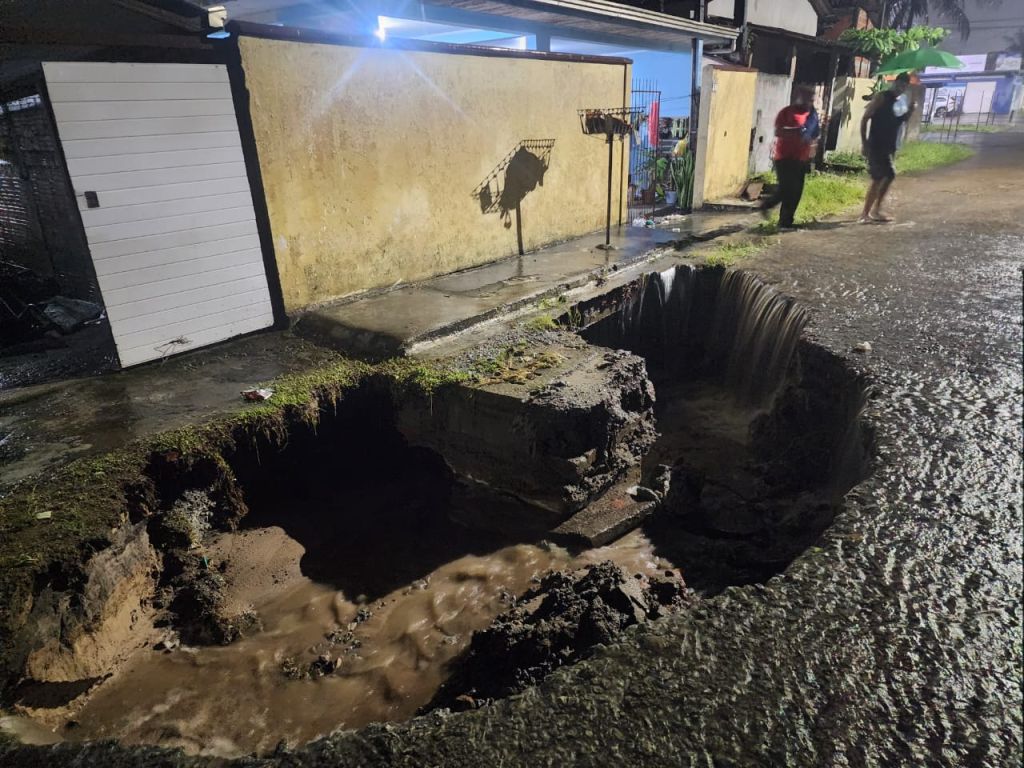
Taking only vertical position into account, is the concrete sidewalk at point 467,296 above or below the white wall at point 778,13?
below

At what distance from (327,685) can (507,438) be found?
216 centimetres

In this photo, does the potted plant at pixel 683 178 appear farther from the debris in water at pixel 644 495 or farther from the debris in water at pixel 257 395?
the debris in water at pixel 257 395

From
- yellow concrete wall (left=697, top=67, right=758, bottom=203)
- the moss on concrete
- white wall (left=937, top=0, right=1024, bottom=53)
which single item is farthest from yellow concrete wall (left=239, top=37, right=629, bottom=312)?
white wall (left=937, top=0, right=1024, bottom=53)

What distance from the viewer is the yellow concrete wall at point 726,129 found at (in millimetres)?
12352

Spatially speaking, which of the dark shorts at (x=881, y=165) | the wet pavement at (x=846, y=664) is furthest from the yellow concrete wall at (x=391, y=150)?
the wet pavement at (x=846, y=664)

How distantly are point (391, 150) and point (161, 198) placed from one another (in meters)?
2.53

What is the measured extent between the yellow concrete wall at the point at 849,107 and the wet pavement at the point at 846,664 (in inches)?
731

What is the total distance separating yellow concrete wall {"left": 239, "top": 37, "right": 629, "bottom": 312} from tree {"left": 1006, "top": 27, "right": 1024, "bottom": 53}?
50.1m

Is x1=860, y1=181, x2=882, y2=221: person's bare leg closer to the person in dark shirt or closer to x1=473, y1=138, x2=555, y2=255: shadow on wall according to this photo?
the person in dark shirt

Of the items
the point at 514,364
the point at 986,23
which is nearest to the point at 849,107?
the point at 514,364

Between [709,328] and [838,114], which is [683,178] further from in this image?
[838,114]

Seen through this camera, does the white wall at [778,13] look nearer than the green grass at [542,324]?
No

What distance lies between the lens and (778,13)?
18344 mm

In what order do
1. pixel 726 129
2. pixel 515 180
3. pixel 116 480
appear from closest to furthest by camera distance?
pixel 116 480, pixel 515 180, pixel 726 129
